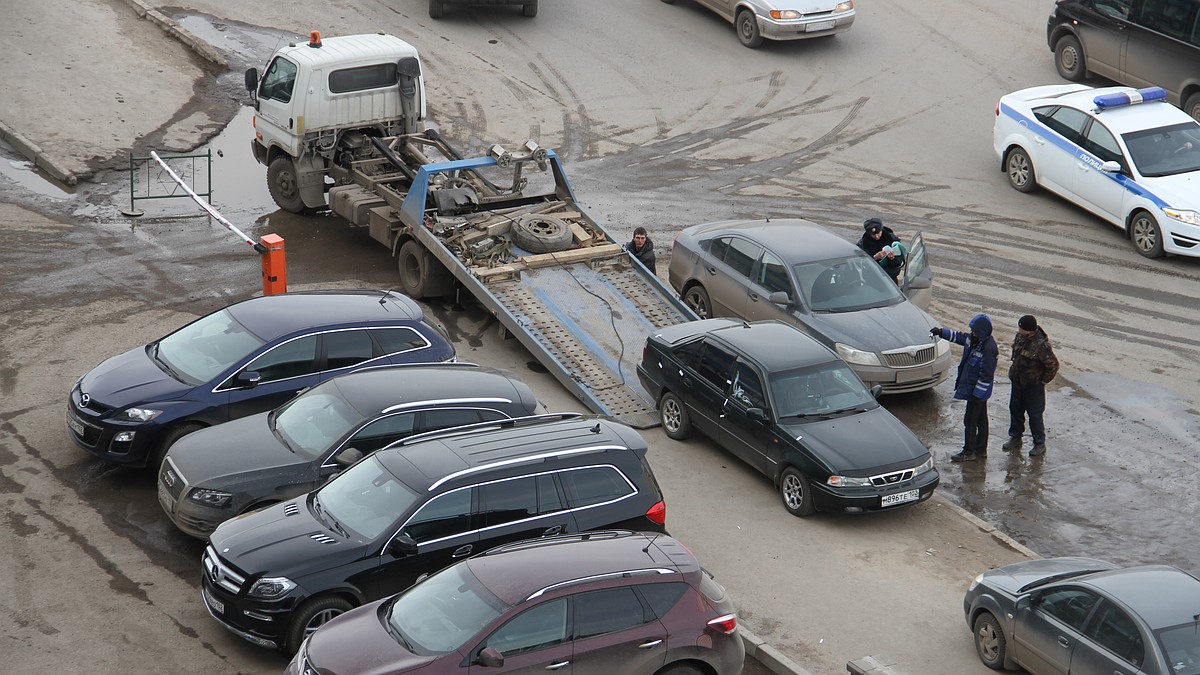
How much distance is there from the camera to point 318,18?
2662 centimetres

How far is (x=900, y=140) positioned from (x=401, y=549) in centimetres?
1622

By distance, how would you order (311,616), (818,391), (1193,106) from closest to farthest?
(311,616), (818,391), (1193,106)

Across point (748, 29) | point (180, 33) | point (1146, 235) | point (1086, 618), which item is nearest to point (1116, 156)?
point (1146, 235)

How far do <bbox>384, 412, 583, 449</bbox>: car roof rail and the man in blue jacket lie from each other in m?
4.82

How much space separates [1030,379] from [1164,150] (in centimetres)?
784

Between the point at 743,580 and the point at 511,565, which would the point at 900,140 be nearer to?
the point at 743,580

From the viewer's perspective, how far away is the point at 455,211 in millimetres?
17828

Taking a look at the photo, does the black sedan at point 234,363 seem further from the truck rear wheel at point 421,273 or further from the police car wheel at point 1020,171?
the police car wheel at point 1020,171

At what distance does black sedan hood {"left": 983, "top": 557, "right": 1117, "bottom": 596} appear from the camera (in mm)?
10672

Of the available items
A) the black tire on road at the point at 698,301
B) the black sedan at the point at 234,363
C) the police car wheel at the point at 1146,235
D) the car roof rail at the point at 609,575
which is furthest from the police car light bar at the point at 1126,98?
the car roof rail at the point at 609,575

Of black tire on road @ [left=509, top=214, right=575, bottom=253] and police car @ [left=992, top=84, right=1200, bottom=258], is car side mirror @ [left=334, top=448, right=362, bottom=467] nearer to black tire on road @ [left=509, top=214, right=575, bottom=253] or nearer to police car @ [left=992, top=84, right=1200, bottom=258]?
black tire on road @ [left=509, top=214, right=575, bottom=253]

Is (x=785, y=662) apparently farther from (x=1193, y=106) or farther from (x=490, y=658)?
(x=1193, y=106)

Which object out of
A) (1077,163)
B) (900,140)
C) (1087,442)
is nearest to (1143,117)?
(1077,163)

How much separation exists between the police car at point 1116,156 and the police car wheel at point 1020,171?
0.6 inches
